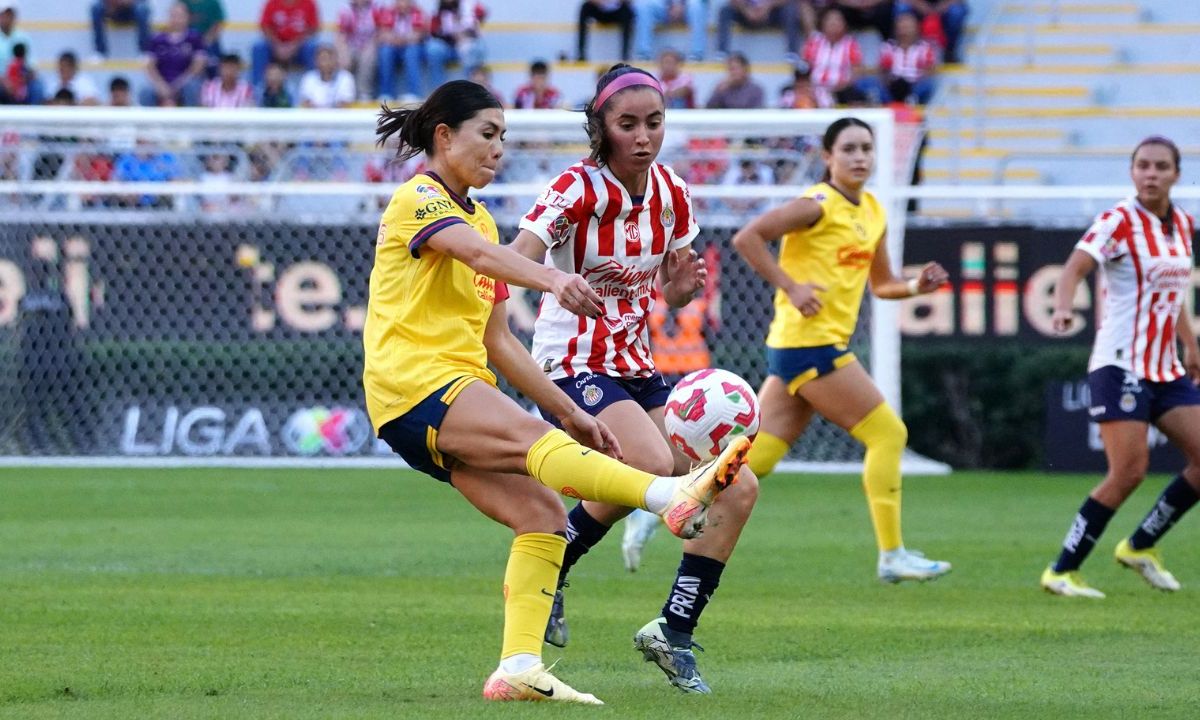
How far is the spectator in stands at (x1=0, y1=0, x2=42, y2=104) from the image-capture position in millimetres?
21641

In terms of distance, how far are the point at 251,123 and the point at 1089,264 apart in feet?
29.5

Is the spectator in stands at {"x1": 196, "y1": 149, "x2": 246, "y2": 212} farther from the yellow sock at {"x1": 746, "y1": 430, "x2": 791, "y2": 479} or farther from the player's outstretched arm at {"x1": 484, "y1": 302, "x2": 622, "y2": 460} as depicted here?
the player's outstretched arm at {"x1": 484, "y1": 302, "x2": 622, "y2": 460}

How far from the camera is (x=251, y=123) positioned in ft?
52.4

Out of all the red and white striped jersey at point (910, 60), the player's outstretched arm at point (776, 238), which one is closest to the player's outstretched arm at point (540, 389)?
the player's outstretched arm at point (776, 238)

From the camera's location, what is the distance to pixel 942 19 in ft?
75.9

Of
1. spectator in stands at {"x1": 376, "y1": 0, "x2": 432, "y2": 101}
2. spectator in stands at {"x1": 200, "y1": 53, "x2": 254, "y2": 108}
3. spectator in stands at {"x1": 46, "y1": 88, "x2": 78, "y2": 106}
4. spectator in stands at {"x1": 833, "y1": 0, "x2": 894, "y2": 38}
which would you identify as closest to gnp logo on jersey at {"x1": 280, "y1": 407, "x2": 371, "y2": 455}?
spectator in stands at {"x1": 46, "y1": 88, "x2": 78, "y2": 106}

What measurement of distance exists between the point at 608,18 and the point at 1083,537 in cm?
1575

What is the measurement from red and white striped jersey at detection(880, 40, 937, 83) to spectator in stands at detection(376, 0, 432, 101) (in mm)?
5785

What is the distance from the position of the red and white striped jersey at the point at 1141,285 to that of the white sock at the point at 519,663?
446 centimetres

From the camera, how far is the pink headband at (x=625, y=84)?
625 centimetres

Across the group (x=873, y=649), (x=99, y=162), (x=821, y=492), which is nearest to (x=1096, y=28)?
(x=821, y=492)

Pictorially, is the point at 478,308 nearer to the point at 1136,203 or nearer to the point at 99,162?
the point at 1136,203

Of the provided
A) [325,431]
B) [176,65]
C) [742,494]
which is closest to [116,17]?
[176,65]

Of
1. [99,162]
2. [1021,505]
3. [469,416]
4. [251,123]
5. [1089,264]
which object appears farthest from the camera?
[99,162]
